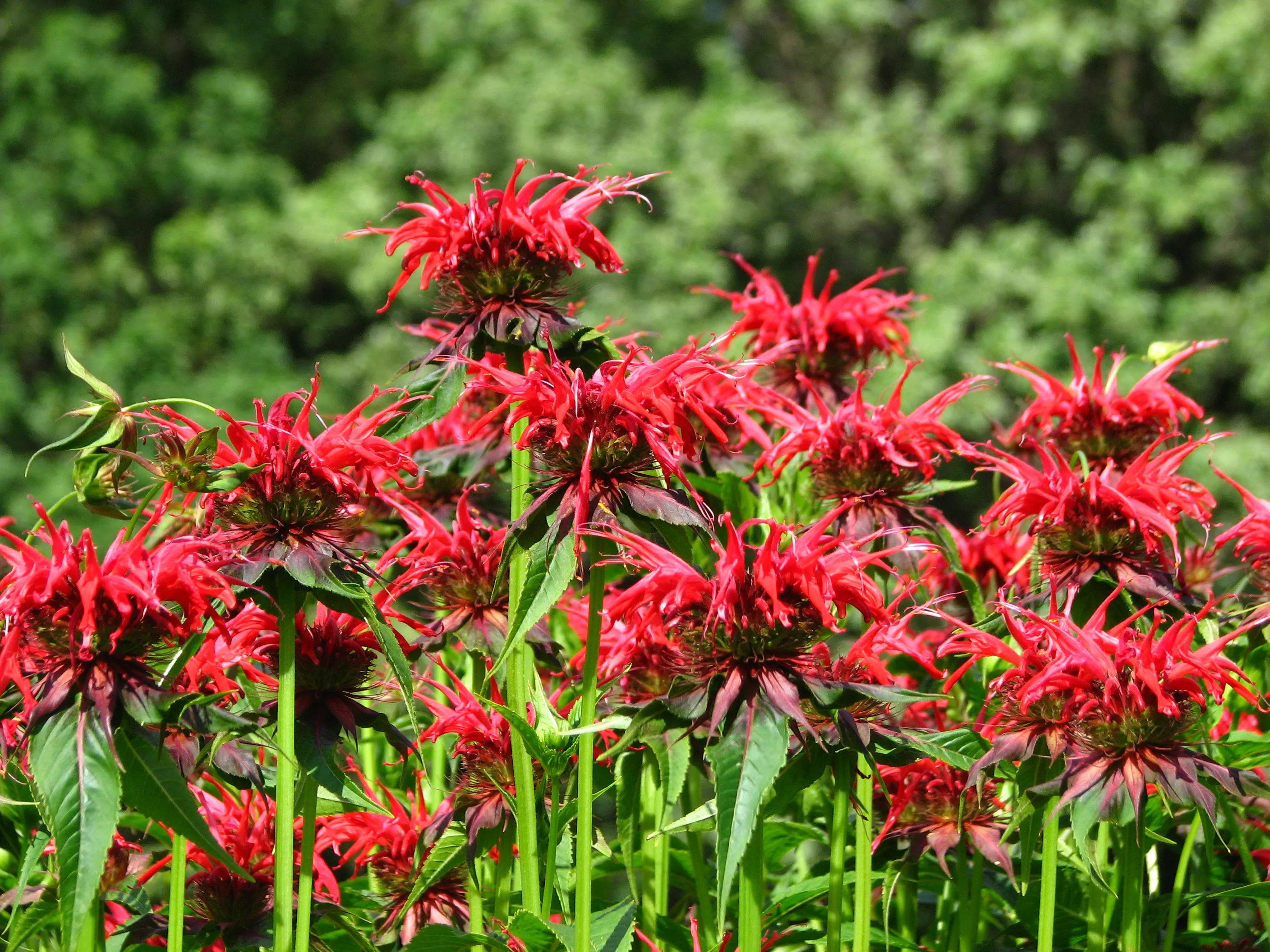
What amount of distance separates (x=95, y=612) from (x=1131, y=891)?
4.99 feet

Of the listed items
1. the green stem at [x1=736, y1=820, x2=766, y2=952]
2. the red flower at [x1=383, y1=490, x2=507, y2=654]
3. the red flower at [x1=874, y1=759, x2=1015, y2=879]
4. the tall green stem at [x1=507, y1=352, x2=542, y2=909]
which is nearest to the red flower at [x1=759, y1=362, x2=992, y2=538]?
the red flower at [x1=874, y1=759, x2=1015, y2=879]

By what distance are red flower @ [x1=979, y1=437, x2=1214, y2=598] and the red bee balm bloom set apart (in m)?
0.81

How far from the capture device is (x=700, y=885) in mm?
2514

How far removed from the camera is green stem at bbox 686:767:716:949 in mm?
2514

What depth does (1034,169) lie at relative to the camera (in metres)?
12.7

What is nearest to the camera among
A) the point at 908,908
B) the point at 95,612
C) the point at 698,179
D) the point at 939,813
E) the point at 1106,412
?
the point at 95,612

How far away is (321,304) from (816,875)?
13407mm

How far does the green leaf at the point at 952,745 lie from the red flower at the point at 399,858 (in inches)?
33.5

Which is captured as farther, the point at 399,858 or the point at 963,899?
the point at 399,858

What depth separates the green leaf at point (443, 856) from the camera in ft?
7.43

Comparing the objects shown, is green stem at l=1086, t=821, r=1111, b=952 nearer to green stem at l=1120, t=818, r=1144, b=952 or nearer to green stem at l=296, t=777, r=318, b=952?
green stem at l=1120, t=818, r=1144, b=952

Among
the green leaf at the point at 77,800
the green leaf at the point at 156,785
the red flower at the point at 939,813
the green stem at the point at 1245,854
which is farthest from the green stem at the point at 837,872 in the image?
the green leaf at the point at 77,800

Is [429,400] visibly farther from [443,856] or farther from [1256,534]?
[1256,534]

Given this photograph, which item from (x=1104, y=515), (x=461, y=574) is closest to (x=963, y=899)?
(x=1104, y=515)
